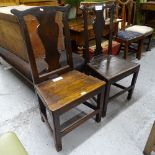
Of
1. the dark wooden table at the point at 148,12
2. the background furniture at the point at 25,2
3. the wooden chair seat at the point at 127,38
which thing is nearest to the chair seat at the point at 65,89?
the wooden chair seat at the point at 127,38

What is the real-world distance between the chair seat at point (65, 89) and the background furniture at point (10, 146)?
1.14 feet

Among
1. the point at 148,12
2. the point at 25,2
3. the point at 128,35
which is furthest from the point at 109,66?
the point at 148,12

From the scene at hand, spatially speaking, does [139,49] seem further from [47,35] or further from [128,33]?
[47,35]

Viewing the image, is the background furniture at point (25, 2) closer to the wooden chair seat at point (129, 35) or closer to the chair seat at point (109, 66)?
the wooden chair seat at point (129, 35)

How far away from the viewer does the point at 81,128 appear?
1.62 meters

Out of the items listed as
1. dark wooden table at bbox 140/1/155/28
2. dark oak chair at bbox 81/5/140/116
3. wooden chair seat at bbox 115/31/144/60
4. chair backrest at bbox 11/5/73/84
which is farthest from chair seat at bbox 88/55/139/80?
dark wooden table at bbox 140/1/155/28

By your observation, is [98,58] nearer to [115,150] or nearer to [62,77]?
[62,77]

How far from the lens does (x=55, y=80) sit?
1523 mm

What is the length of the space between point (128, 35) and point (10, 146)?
2431mm

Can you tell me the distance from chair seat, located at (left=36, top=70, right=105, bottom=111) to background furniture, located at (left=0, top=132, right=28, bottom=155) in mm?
349

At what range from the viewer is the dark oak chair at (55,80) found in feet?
4.08

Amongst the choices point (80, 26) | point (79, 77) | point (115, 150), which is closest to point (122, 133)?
point (115, 150)

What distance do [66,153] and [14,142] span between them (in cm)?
65

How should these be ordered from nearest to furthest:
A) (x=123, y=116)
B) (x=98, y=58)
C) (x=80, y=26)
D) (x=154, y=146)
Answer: (x=154, y=146) < (x=123, y=116) < (x=98, y=58) < (x=80, y=26)
